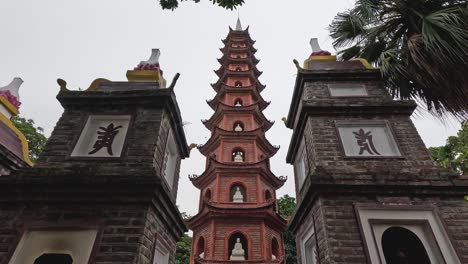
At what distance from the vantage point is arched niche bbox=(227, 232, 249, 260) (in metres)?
12.1

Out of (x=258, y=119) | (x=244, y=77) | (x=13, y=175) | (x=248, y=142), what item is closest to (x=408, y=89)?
(x=13, y=175)

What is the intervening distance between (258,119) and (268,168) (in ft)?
12.5

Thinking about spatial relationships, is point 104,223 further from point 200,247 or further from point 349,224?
point 200,247

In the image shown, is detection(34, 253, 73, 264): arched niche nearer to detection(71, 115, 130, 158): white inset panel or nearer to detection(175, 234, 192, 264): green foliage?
detection(71, 115, 130, 158): white inset panel

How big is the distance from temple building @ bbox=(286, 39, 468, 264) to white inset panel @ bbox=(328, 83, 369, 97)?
2cm

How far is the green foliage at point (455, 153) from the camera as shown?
32.9 ft

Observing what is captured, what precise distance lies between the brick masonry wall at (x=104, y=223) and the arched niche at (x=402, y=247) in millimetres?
3393

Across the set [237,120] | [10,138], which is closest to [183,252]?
[237,120]

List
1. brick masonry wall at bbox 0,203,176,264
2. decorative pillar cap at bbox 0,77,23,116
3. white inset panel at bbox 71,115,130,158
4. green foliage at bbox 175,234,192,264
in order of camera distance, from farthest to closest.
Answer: green foliage at bbox 175,234,192,264
decorative pillar cap at bbox 0,77,23,116
white inset panel at bbox 71,115,130,158
brick masonry wall at bbox 0,203,176,264

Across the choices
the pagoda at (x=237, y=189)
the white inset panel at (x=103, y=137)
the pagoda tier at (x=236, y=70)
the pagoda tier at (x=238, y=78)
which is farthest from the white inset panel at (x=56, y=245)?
the pagoda tier at (x=236, y=70)

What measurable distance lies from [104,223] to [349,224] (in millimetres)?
3367

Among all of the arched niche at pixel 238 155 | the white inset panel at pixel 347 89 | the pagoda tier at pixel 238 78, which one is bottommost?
the white inset panel at pixel 347 89

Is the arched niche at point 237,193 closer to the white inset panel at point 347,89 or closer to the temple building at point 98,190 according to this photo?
the temple building at point 98,190

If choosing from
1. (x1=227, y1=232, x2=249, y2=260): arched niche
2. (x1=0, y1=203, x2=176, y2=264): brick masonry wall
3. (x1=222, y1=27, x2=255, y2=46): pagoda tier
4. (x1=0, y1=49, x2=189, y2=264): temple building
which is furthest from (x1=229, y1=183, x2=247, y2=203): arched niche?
(x1=222, y1=27, x2=255, y2=46): pagoda tier
